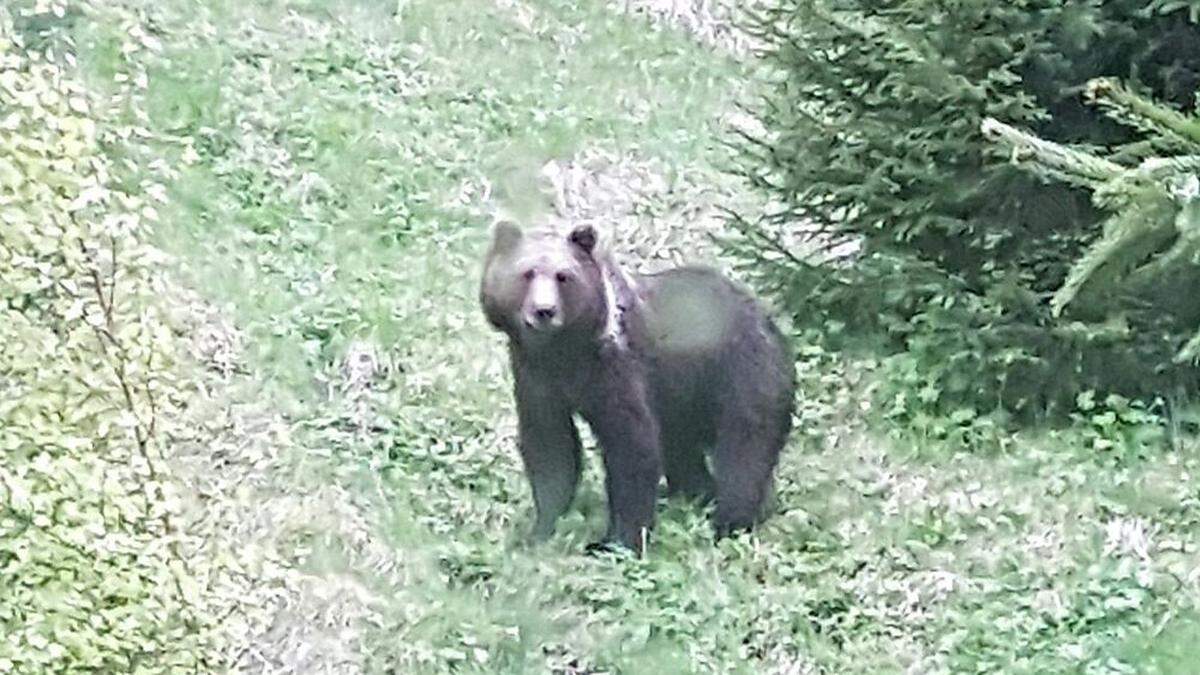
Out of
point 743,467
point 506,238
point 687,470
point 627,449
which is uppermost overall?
point 506,238

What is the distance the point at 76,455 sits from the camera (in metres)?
6.89

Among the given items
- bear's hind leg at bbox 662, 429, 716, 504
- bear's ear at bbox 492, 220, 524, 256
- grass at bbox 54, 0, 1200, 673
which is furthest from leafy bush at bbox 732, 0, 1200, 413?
bear's ear at bbox 492, 220, 524, 256

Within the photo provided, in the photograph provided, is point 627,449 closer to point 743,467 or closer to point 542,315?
point 743,467

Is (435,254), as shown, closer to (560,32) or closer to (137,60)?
(137,60)

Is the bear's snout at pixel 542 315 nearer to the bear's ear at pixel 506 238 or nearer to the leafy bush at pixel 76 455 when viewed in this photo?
the bear's ear at pixel 506 238

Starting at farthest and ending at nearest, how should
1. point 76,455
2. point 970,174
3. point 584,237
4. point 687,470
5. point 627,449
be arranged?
point 970,174 < point 687,470 < point 627,449 < point 584,237 < point 76,455

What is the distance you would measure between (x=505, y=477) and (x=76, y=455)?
228cm

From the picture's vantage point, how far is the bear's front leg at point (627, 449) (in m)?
7.93

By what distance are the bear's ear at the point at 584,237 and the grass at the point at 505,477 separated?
3.69ft

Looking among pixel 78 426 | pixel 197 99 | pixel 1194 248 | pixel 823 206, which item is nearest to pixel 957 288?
pixel 823 206

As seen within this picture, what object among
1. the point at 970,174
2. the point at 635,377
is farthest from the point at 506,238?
the point at 970,174

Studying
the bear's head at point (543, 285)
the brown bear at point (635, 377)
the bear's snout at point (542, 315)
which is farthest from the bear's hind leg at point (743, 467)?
the bear's snout at point (542, 315)

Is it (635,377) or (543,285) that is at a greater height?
(543,285)

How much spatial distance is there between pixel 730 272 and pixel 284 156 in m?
3.08
